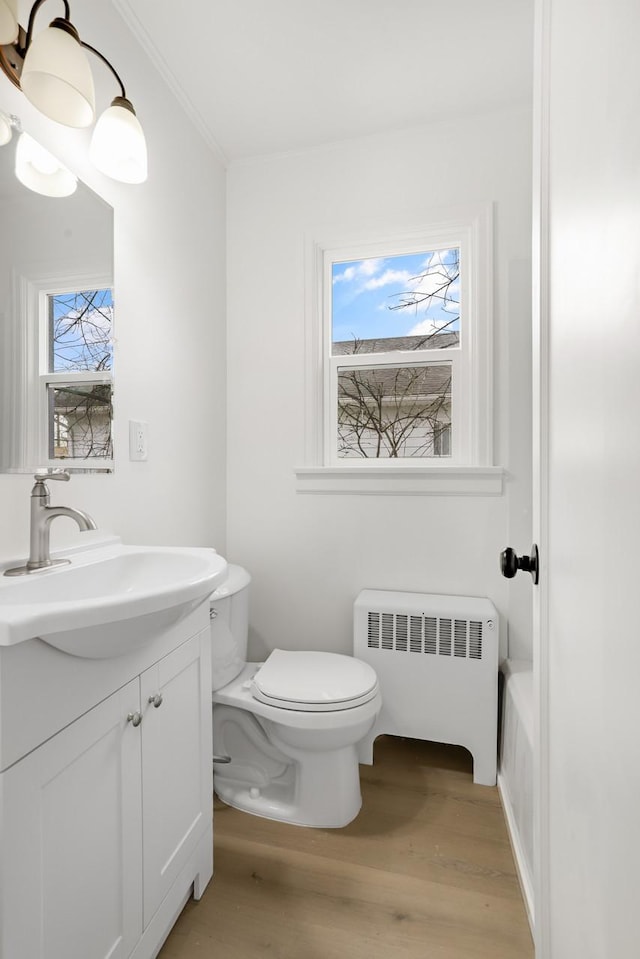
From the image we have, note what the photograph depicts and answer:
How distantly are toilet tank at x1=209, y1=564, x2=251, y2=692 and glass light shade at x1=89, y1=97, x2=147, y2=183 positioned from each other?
4.16 feet

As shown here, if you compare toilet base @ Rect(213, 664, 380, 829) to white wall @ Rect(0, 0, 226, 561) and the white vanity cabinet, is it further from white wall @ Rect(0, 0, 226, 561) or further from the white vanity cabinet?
white wall @ Rect(0, 0, 226, 561)

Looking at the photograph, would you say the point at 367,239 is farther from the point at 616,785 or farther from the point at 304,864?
the point at 304,864

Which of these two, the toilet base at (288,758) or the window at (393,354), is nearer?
the toilet base at (288,758)

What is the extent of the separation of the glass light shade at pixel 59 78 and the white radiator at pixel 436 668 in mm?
1696

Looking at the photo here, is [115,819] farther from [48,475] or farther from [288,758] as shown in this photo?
[288,758]

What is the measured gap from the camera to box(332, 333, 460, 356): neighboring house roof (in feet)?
6.52

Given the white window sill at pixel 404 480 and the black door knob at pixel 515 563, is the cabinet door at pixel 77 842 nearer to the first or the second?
the black door knob at pixel 515 563

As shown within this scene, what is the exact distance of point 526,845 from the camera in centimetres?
126

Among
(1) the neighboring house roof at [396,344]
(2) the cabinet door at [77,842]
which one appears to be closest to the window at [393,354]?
(1) the neighboring house roof at [396,344]

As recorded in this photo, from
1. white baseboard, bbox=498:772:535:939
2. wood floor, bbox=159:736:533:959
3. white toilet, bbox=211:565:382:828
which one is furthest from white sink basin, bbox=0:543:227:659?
white baseboard, bbox=498:772:535:939

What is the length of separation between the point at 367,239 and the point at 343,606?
1.57 meters

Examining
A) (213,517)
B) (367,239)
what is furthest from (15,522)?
(367,239)

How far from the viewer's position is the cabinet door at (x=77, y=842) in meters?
0.66

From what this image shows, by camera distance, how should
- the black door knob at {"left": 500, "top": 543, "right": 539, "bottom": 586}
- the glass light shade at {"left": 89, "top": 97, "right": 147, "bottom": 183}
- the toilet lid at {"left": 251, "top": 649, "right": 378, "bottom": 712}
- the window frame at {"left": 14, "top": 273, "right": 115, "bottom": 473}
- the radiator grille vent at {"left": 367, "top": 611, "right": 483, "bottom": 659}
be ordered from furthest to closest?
the radiator grille vent at {"left": 367, "top": 611, "right": 483, "bottom": 659} → the toilet lid at {"left": 251, "top": 649, "right": 378, "bottom": 712} → the glass light shade at {"left": 89, "top": 97, "right": 147, "bottom": 183} → the window frame at {"left": 14, "top": 273, "right": 115, "bottom": 473} → the black door knob at {"left": 500, "top": 543, "right": 539, "bottom": 586}
